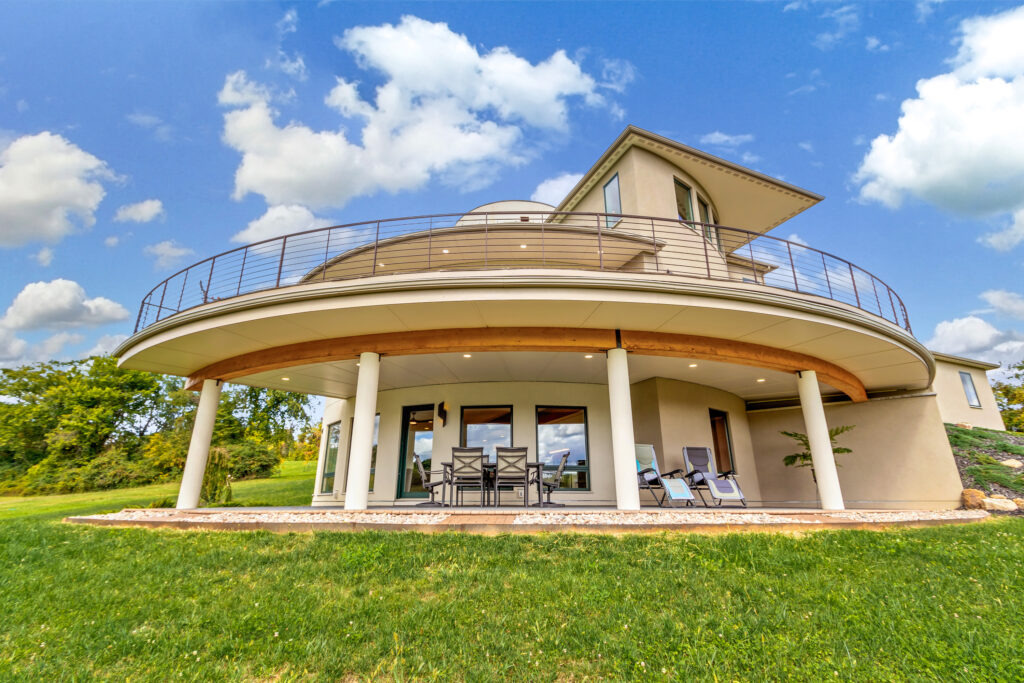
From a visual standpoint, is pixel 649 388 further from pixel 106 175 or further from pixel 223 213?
pixel 106 175

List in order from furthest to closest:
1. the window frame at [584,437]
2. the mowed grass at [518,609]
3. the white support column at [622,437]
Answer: the window frame at [584,437]
the white support column at [622,437]
the mowed grass at [518,609]

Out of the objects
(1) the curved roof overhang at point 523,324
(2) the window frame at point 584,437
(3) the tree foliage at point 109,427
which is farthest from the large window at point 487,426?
(3) the tree foliage at point 109,427

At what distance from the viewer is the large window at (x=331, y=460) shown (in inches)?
483

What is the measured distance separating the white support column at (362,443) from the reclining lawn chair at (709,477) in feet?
18.5

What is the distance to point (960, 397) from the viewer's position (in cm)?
1440

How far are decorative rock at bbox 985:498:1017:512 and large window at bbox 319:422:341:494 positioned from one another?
577 inches

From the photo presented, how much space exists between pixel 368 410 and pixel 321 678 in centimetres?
504

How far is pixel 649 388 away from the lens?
10492 mm

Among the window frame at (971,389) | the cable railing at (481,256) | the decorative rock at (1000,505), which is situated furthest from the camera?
the window frame at (971,389)

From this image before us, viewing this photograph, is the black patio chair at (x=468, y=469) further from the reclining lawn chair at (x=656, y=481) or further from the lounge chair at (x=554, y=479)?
the reclining lawn chair at (x=656, y=481)

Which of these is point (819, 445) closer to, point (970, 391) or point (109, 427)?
point (970, 391)

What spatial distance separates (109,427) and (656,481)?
26284 millimetres

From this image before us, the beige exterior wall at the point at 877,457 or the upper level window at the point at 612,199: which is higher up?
the upper level window at the point at 612,199

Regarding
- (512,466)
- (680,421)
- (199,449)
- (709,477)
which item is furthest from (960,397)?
(199,449)
